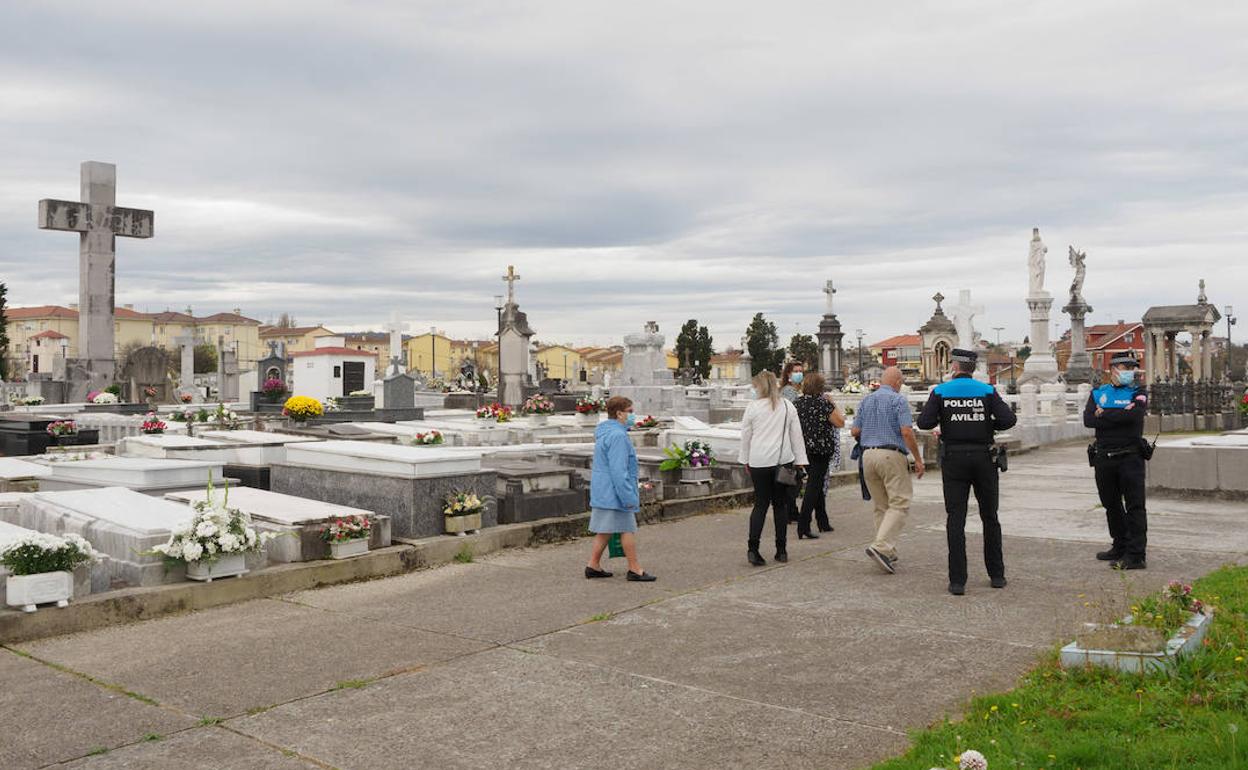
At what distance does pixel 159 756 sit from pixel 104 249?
73.5 feet

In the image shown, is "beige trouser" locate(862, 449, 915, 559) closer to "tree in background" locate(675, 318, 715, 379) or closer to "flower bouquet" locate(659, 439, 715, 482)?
"flower bouquet" locate(659, 439, 715, 482)

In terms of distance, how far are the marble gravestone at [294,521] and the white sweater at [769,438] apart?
3178 mm

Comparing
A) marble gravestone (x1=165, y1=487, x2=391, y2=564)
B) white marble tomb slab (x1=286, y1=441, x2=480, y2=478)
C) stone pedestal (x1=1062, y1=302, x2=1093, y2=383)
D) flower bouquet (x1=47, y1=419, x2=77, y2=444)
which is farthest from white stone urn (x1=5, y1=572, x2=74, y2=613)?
stone pedestal (x1=1062, y1=302, x2=1093, y2=383)

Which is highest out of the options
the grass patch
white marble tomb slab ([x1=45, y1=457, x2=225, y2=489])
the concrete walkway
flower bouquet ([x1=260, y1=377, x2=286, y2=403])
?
flower bouquet ([x1=260, y1=377, x2=286, y2=403])

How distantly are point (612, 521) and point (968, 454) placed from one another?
2717 millimetres

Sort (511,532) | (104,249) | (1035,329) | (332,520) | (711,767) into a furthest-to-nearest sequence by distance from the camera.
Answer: (1035,329) → (104,249) → (511,532) → (332,520) → (711,767)

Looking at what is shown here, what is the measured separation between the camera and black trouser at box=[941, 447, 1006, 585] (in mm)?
6984

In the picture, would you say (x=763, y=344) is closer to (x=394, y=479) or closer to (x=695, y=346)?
(x=695, y=346)

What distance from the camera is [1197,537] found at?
364 inches

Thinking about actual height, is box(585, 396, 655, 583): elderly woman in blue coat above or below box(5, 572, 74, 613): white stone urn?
above

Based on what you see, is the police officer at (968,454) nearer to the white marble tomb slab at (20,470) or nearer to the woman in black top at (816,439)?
the woman in black top at (816,439)

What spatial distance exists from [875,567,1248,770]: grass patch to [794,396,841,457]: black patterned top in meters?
4.83

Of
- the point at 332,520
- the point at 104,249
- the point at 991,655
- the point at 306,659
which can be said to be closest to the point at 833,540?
the point at 991,655

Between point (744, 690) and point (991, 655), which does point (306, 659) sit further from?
point (991, 655)
